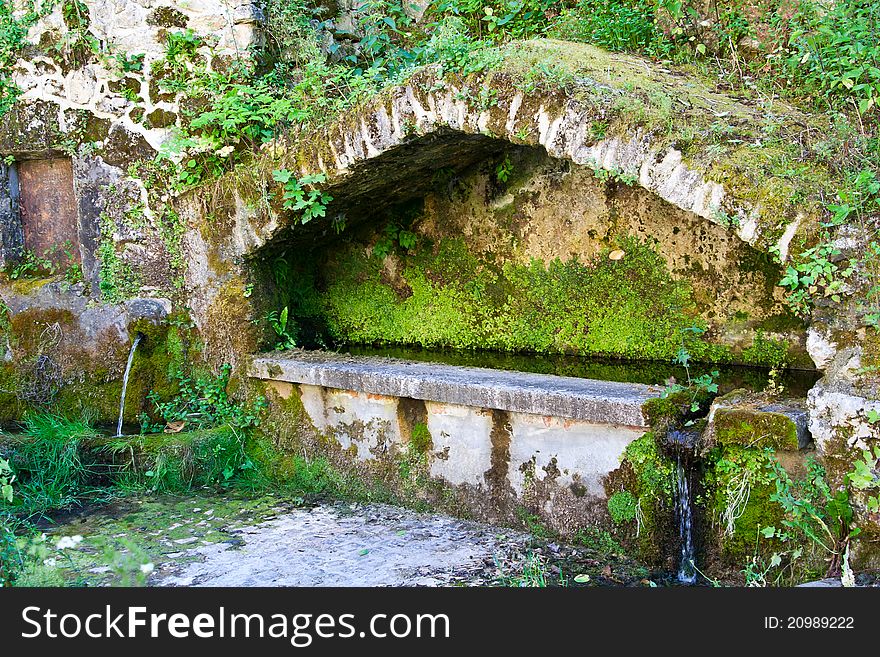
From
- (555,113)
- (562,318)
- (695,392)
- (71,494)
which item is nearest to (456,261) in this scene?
(562,318)

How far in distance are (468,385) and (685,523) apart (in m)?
1.27

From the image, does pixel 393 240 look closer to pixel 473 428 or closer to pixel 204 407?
pixel 204 407

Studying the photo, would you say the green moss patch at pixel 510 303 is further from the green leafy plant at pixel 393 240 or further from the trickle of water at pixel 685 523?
the trickle of water at pixel 685 523

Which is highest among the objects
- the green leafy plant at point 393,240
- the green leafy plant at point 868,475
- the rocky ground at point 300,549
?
the green leafy plant at point 393,240

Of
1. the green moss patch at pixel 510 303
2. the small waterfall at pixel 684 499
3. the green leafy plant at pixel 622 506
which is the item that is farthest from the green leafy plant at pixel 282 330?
the small waterfall at pixel 684 499

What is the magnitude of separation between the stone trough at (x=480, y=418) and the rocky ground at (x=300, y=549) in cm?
29

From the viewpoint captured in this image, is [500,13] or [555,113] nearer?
[555,113]

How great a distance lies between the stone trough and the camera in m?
4.12

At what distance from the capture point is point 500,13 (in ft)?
18.9

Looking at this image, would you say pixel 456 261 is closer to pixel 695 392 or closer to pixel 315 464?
pixel 315 464

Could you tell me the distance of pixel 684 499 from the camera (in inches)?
154

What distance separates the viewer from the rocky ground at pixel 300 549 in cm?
395

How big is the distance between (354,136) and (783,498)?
9.16 feet

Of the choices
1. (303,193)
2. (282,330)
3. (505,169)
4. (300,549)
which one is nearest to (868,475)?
(300,549)
